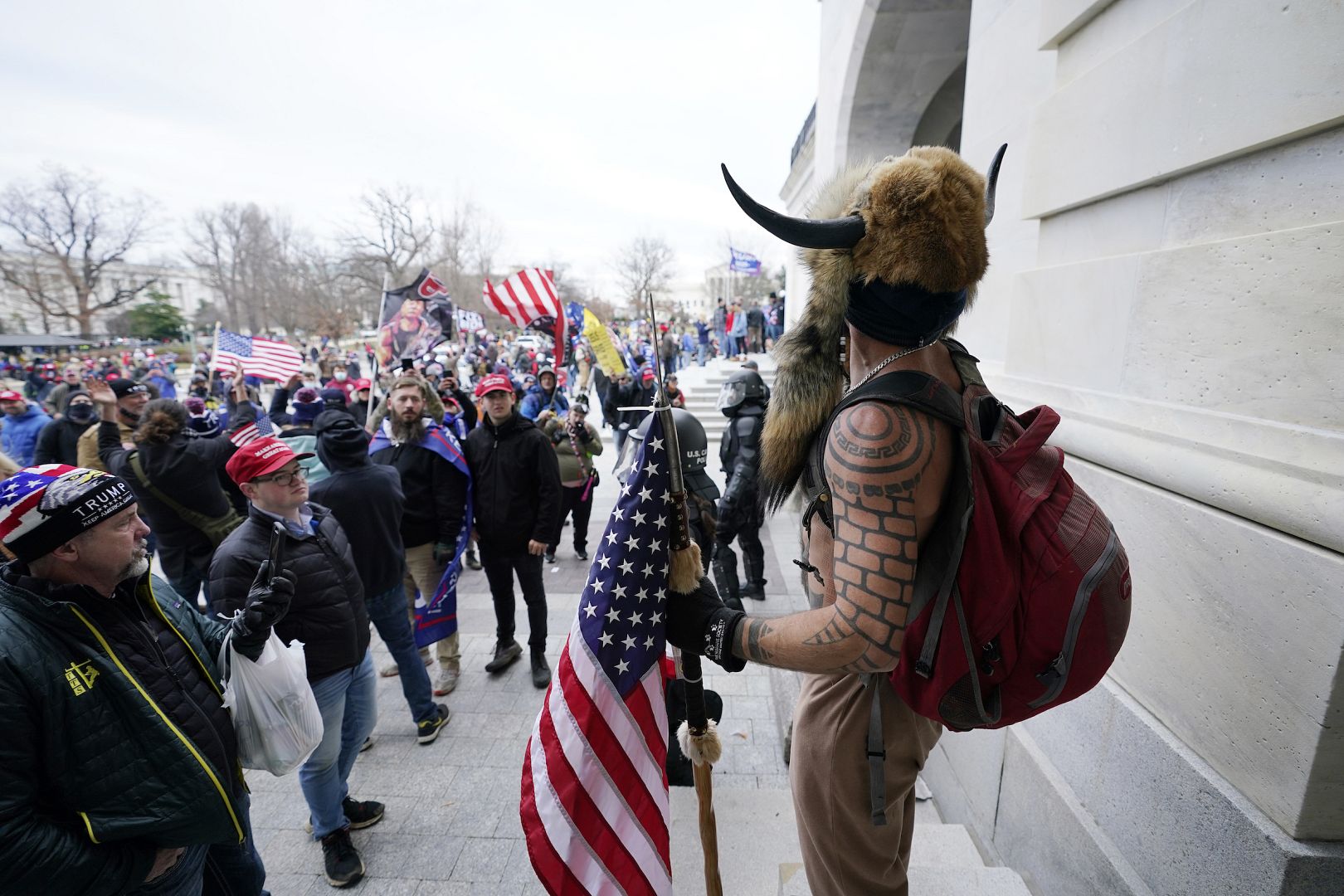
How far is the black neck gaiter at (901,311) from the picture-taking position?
148 centimetres

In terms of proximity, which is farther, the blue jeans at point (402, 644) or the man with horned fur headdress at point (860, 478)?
the blue jeans at point (402, 644)

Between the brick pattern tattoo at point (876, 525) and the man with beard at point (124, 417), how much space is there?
6.91 meters

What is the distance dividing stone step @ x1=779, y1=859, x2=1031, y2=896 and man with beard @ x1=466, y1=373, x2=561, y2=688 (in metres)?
2.78

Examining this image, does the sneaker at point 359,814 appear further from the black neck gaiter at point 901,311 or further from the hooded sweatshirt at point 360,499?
the black neck gaiter at point 901,311

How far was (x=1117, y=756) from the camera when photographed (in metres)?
2.16

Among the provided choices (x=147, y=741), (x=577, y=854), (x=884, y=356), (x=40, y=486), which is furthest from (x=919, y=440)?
(x=40, y=486)

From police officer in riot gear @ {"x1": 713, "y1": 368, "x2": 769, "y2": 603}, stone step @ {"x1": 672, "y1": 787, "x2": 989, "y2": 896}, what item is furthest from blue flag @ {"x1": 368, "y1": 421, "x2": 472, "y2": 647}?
stone step @ {"x1": 672, "y1": 787, "x2": 989, "y2": 896}

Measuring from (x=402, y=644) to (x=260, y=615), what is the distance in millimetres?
1861

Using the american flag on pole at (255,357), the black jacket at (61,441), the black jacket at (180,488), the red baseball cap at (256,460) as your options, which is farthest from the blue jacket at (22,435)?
the red baseball cap at (256,460)

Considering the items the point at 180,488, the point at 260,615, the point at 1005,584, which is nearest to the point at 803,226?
the point at 1005,584

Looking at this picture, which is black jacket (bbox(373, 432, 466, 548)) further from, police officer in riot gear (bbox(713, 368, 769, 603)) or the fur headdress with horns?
the fur headdress with horns

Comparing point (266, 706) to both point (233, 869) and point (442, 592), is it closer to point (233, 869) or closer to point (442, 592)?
point (233, 869)

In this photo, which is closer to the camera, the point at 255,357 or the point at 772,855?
the point at 772,855

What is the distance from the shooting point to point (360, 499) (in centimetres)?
378
